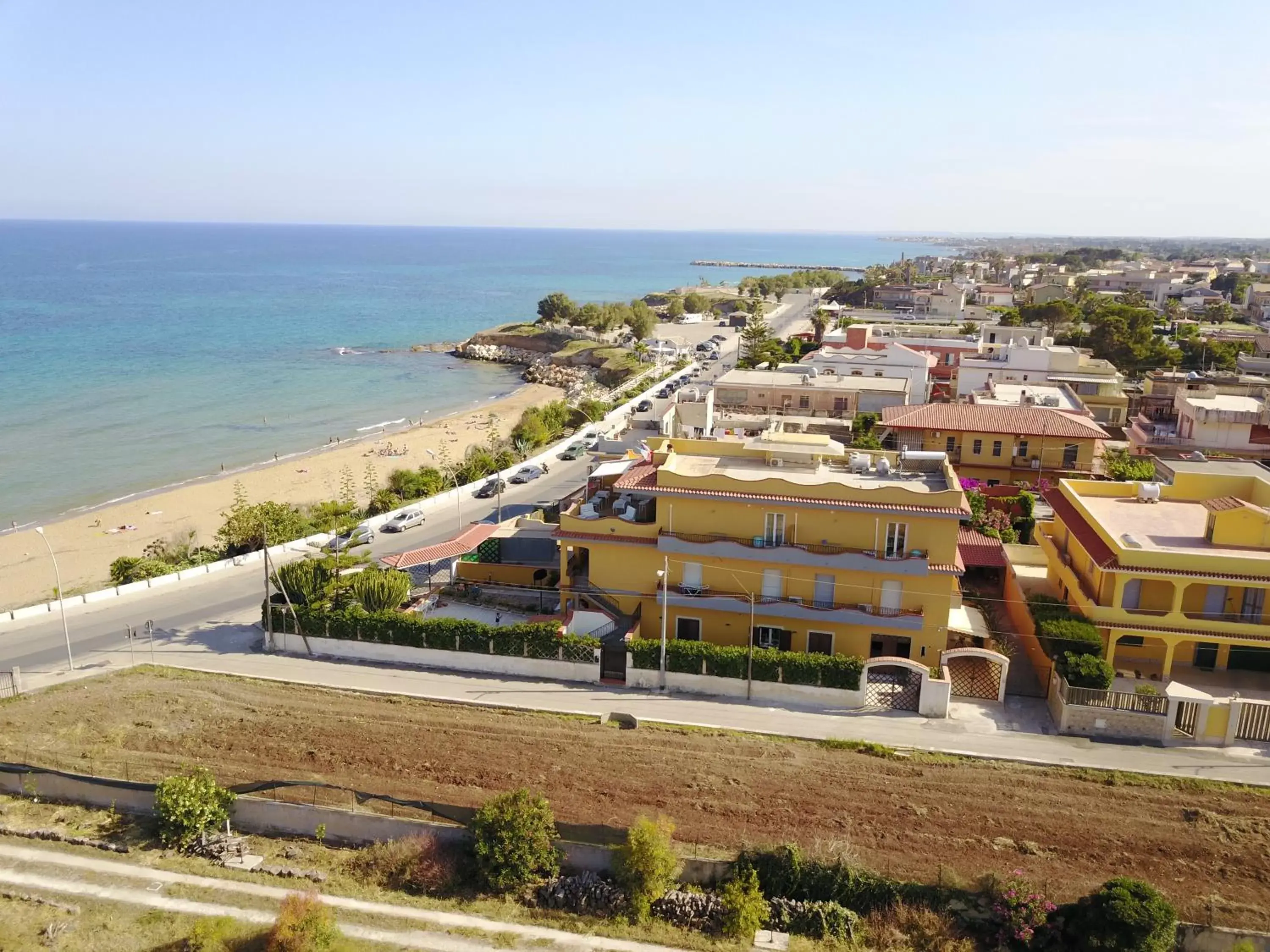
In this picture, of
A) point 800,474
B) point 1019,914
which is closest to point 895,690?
point 800,474

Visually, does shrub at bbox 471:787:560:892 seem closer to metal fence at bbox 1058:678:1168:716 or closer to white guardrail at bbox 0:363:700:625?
metal fence at bbox 1058:678:1168:716

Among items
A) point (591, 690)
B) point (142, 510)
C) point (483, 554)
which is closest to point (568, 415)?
point (142, 510)

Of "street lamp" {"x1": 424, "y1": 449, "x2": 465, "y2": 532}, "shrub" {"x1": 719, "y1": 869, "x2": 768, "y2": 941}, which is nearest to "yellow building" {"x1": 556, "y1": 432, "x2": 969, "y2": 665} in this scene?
"shrub" {"x1": 719, "y1": 869, "x2": 768, "y2": 941}

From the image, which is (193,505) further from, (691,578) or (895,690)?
(895,690)

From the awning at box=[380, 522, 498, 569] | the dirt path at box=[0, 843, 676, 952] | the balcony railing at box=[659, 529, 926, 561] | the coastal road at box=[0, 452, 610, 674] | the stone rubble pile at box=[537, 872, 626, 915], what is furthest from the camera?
the awning at box=[380, 522, 498, 569]

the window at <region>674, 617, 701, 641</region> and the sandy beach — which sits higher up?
the window at <region>674, 617, 701, 641</region>
